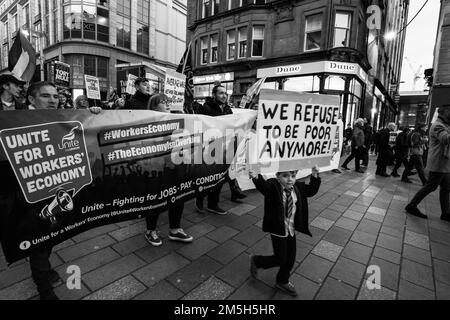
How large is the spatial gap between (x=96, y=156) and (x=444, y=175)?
18.8ft

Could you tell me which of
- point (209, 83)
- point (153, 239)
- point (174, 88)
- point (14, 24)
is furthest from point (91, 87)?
point (14, 24)

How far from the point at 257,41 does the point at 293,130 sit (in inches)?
688

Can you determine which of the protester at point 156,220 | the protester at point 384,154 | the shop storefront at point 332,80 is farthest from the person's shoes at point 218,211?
the shop storefront at point 332,80

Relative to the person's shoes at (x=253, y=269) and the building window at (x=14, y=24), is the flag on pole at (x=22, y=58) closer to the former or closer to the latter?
the person's shoes at (x=253, y=269)

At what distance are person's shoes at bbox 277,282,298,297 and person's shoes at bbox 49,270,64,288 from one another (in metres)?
2.22

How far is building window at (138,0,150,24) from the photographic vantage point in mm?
30175

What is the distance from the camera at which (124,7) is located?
28.4 m

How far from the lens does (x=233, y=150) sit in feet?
11.8

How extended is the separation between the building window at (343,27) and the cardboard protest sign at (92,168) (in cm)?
1499

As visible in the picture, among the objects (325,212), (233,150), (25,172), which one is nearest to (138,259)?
(25,172)
